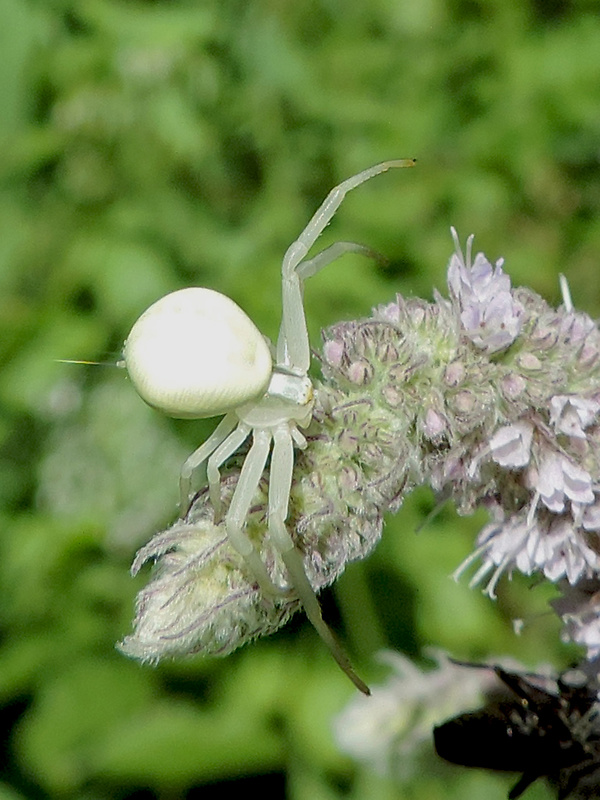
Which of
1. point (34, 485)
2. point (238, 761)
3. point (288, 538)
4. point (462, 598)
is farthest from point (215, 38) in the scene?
point (288, 538)

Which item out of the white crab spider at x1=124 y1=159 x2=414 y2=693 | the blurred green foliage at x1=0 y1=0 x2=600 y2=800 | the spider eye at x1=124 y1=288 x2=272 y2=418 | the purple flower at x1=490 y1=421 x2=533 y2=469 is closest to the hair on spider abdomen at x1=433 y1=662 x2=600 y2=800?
the white crab spider at x1=124 y1=159 x2=414 y2=693

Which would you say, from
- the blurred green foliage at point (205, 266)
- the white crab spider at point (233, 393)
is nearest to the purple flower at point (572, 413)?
the white crab spider at point (233, 393)

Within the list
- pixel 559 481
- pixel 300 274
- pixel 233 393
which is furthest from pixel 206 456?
pixel 559 481

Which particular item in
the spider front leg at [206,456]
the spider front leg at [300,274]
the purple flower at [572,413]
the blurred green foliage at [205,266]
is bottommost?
the blurred green foliage at [205,266]

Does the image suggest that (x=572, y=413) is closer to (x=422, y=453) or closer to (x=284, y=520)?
(x=422, y=453)

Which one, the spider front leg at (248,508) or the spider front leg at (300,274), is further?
the spider front leg at (300,274)

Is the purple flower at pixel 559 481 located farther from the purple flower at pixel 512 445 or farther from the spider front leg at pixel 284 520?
the spider front leg at pixel 284 520

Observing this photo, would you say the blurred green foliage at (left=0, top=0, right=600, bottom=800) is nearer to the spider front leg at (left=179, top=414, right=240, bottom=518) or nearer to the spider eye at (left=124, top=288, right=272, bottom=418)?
the spider front leg at (left=179, top=414, right=240, bottom=518)

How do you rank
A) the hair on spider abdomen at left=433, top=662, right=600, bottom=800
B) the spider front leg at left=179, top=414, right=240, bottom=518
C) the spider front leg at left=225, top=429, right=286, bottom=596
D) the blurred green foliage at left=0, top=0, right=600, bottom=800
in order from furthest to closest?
the blurred green foliage at left=0, top=0, right=600, bottom=800 → the hair on spider abdomen at left=433, top=662, right=600, bottom=800 → the spider front leg at left=179, top=414, right=240, bottom=518 → the spider front leg at left=225, top=429, right=286, bottom=596
